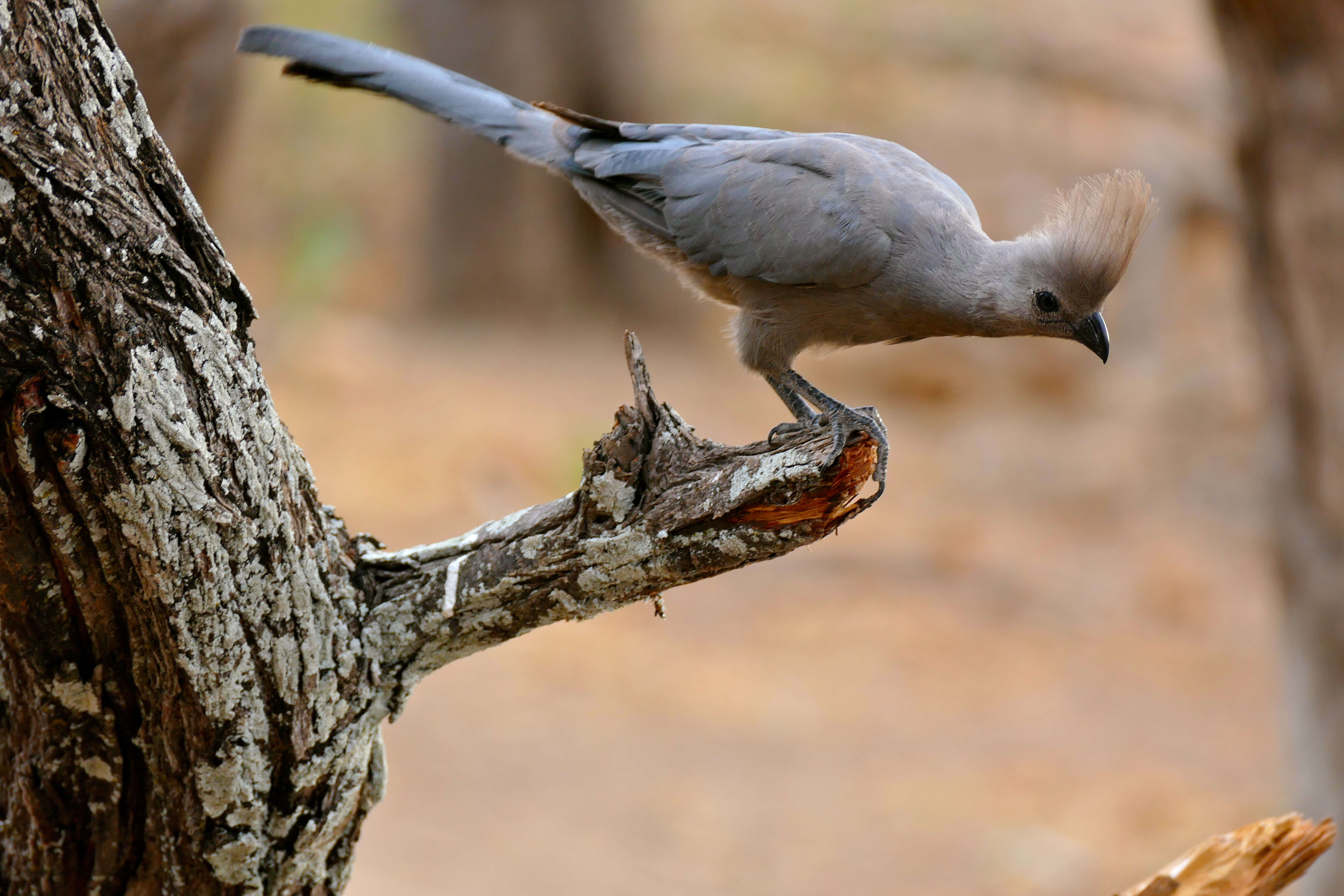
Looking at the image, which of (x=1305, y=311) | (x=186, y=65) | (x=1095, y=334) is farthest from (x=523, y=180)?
(x=1095, y=334)

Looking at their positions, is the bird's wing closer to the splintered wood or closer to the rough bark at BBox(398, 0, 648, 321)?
the splintered wood

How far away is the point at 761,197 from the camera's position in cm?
321

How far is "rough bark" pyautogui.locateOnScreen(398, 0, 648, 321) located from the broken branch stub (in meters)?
8.86

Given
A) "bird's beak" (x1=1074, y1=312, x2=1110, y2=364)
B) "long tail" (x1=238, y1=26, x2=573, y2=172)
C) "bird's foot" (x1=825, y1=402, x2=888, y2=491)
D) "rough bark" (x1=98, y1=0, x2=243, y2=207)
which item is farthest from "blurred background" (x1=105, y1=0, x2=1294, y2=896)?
"bird's foot" (x1=825, y1=402, x2=888, y2=491)

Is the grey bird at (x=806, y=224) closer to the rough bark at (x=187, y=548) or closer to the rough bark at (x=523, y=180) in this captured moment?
the rough bark at (x=187, y=548)

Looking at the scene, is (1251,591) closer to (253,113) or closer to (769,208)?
(769,208)

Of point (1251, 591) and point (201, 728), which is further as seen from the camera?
point (1251, 591)

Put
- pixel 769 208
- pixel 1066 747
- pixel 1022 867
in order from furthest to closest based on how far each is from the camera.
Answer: pixel 1066 747 < pixel 1022 867 < pixel 769 208

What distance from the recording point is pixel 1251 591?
8961 mm

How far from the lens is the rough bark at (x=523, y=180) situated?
10.9 meters

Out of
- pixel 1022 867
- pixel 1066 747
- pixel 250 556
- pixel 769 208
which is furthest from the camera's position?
pixel 1066 747

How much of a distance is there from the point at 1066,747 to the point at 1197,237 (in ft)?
21.5

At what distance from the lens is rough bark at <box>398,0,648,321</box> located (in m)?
10.9

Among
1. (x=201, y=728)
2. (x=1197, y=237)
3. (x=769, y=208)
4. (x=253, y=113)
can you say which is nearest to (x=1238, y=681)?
(x=1197, y=237)
